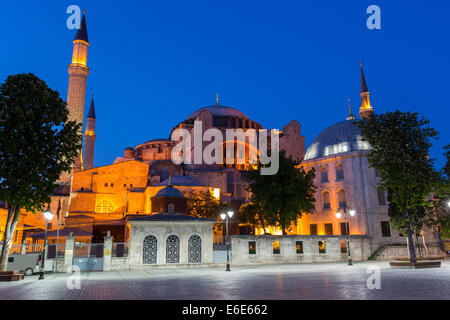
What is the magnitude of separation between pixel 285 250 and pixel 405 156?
39.3 feet

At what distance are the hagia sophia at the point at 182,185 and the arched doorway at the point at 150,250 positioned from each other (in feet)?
44.5

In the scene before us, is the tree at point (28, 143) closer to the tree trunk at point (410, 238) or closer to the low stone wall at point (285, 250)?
the low stone wall at point (285, 250)

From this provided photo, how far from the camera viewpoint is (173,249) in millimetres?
24109

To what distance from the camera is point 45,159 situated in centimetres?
1806

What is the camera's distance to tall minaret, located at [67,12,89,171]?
182ft

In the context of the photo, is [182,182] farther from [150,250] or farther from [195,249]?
[150,250]

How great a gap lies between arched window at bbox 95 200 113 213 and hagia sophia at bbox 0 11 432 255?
136 millimetres

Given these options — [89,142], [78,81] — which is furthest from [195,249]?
[89,142]

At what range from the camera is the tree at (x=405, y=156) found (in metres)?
21.3

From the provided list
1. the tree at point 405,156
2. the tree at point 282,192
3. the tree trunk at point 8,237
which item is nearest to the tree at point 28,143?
the tree trunk at point 8,237

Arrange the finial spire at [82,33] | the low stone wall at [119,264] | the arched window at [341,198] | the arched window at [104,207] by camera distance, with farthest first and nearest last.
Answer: the finial spire at [82,33]
the arched window at [104,207]
the arched window at [341,198]
the low stone wall at [119,264]

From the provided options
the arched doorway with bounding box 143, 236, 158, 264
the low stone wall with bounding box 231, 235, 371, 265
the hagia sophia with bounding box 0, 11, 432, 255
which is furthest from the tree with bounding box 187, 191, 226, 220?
the arched doorway with bounding box 143, 236, 158, 264
